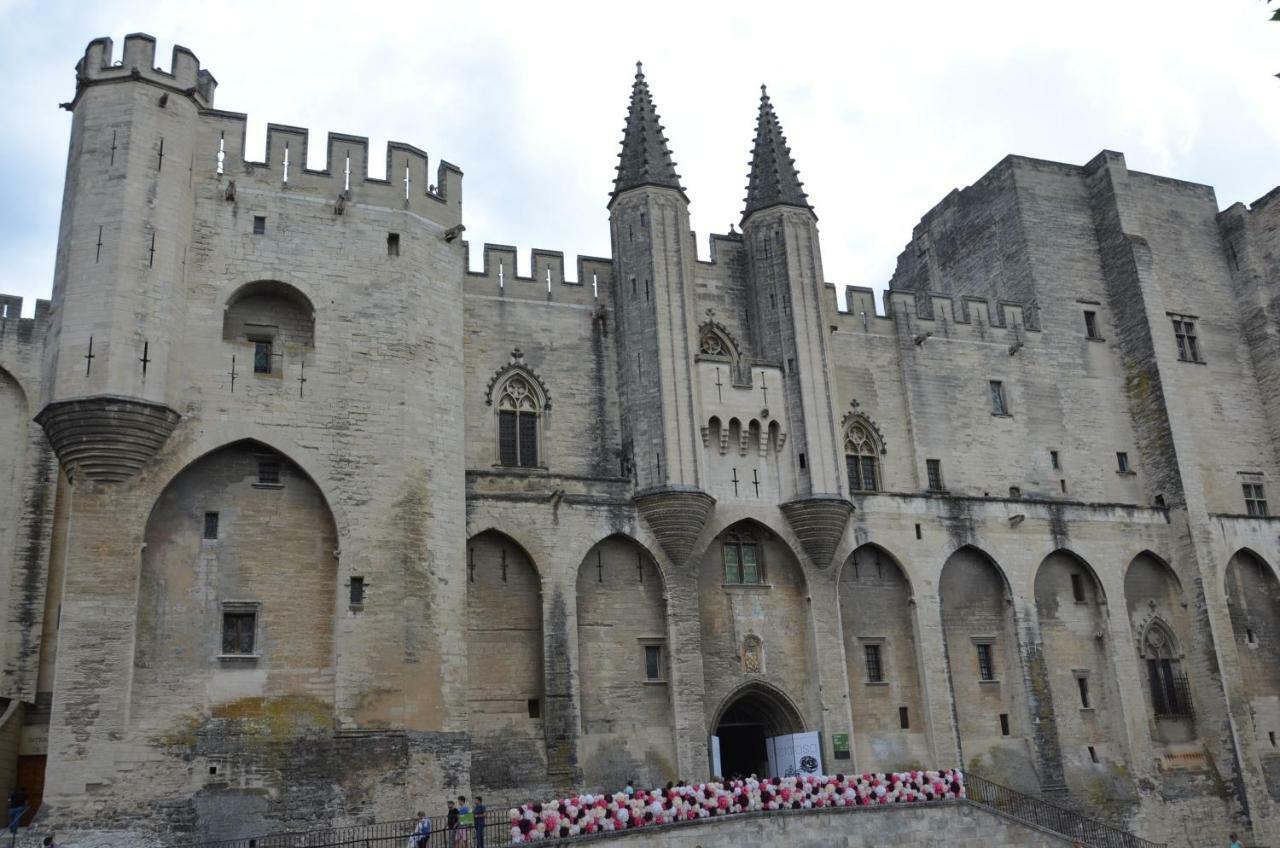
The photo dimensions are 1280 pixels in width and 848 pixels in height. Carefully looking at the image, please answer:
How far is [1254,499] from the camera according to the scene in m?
38.5

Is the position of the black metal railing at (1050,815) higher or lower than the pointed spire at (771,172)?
lower

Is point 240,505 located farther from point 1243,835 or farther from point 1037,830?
point 1243,835

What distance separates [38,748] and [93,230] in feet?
36.4

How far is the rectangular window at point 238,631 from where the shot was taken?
77.7 ft

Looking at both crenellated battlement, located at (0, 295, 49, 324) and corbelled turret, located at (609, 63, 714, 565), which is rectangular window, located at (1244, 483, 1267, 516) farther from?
crenellated battlement, located at (0, 295, 49, 324)

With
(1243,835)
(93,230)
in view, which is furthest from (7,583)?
(1243,835)

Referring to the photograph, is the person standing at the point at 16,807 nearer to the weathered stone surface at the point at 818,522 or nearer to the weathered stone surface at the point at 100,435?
the weathered stone surface at the point at 100,435

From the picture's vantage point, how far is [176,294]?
81.5 ft

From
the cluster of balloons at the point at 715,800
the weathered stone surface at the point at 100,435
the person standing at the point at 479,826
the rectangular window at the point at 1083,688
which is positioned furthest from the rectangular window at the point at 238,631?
the rectangular window at the point at 1083,688

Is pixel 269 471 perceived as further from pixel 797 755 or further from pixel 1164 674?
pixel 1164 674

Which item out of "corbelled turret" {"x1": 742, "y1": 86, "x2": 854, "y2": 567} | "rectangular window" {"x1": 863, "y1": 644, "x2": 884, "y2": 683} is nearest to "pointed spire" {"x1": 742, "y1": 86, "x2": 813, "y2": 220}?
"corbelled turret" {"x1": 742, "y1": 86, "x2": 854, "y2": 567}

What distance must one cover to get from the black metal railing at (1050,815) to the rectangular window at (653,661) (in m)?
7.59

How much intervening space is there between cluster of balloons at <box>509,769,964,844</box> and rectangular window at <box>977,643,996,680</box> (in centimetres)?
619

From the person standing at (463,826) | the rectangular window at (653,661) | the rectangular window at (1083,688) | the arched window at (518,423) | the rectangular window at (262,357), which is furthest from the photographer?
the rectangular window at (1083,688)
